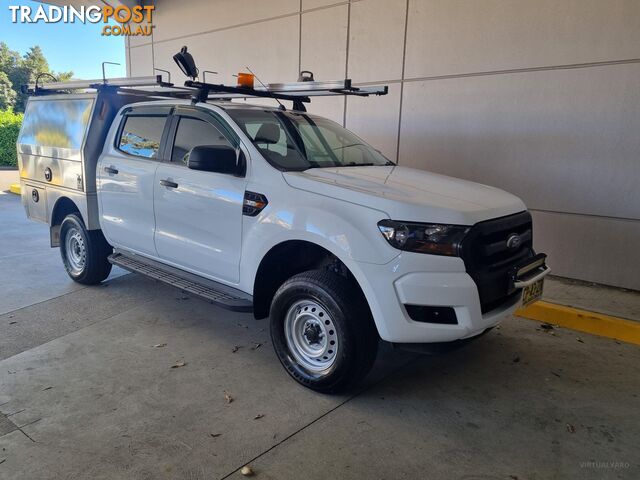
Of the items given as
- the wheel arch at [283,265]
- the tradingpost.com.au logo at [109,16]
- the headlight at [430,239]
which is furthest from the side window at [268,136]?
the tradingpost.com.au logo at [109,16]

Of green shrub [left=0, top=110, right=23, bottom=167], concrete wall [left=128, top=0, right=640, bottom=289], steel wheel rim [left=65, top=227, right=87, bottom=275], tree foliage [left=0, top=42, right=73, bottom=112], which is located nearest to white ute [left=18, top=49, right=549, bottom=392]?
steel wheel rim [left=65, top=227, right=87, bottom=275]

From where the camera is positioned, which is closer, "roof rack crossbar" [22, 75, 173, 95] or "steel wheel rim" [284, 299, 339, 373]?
"steel wheel rim" [284, 299, 339, 373]

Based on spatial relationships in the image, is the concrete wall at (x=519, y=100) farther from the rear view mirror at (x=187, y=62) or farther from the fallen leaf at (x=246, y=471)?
the fallen leaf at (x=246, y=471)

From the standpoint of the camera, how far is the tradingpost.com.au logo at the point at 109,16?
11.3m

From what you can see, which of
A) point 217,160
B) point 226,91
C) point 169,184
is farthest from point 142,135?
point 217,160

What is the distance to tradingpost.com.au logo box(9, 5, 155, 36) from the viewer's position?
443 inches

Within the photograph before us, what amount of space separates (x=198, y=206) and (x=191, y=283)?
0.68 m

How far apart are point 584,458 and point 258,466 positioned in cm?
183

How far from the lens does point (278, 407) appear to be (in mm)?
3203

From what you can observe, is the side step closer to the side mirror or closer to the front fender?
the front fender

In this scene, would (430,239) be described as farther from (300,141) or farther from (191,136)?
(191,136)

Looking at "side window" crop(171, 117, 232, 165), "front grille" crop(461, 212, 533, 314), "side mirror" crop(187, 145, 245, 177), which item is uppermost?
"side window" crop(171, 117, 232, 165)

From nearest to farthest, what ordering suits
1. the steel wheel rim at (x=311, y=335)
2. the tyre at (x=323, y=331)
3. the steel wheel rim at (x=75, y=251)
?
1. the tyre at (x=323, y=331)
2. the steel wheel rim at (x=311, y=335)
3. the steel wheel rim at (x=75, y=251)

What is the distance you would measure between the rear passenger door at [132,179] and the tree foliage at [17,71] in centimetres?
4666
